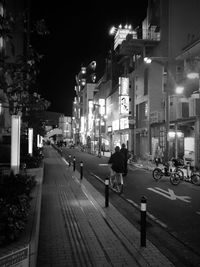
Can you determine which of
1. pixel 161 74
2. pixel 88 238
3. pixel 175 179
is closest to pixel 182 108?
pixel 161 74

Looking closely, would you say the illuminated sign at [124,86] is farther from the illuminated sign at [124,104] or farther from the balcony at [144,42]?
the balcony at [144,42]

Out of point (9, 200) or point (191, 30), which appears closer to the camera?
point (9, 200)

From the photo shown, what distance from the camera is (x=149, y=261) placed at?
5.91 meters

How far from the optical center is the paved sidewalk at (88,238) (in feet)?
19.5

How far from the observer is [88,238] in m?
7.33

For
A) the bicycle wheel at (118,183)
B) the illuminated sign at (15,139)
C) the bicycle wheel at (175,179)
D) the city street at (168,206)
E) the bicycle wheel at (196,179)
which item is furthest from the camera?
the bicycle wheel at (196,179)

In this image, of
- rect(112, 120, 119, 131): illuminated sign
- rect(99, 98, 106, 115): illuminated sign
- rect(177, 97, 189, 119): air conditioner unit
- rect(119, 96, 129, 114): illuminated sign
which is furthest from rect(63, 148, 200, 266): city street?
rect(99, 98, 106, 115): illuminated sign

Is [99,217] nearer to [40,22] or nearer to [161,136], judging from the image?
[40,22]

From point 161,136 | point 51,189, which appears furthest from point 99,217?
point 161,136

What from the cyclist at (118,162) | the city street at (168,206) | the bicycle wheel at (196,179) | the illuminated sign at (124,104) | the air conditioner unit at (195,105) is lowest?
the city street at (168,206)

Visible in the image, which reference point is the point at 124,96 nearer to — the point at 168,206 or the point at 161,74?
the point at 161,74

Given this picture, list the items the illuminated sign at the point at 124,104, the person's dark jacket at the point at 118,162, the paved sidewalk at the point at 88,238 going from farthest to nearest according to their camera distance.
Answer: the illuminated sign at the point at 124,104, the person's dark jacket at the point at 118,162, the paved sidewalk at the point at 88,238

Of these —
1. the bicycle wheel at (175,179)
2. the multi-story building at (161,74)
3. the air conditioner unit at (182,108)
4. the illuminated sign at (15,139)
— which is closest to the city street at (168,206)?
the bicycle wheel at (175,179)

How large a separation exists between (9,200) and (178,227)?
479cm
